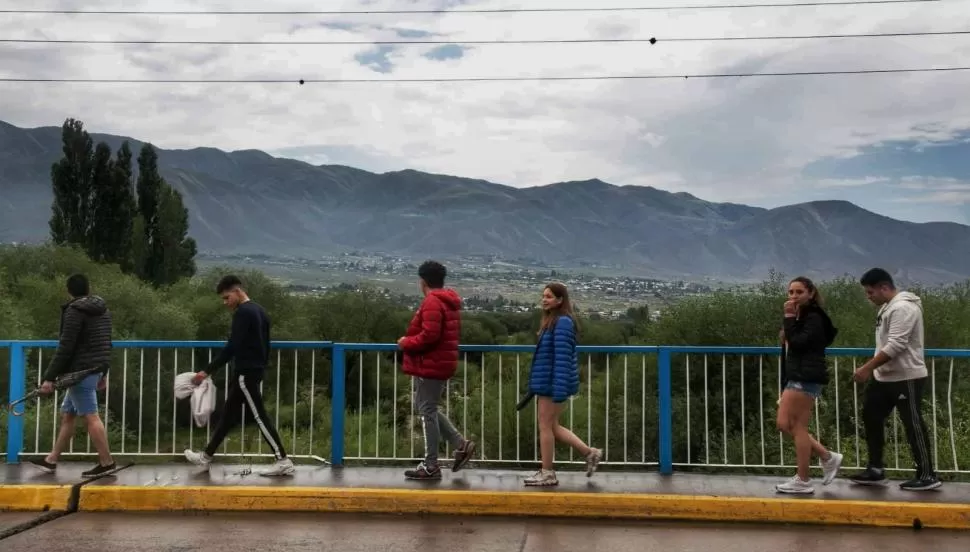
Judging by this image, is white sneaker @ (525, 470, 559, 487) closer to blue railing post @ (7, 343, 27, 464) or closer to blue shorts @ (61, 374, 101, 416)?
blue shorts @ (61, 374, 101, 416)

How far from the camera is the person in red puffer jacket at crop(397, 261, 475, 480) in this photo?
6652mm

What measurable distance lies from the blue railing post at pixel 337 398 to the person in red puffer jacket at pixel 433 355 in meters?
0.87

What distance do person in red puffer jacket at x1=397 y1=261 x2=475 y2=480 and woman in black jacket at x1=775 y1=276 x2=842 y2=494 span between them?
2510mm

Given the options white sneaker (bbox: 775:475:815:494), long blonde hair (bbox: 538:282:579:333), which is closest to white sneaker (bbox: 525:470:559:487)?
long blonde hair (bbox: 538:282:579:333)

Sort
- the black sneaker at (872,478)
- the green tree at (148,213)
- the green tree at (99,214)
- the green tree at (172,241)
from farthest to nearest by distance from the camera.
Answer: the green tree at (172,241), the green tree at (148,213), the green tree at (99,214), the black sneaker at (872,478)

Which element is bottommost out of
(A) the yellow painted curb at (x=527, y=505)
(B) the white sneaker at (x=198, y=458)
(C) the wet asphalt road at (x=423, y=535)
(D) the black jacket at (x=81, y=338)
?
(C) the wet asphalt road at (x=423, y=535)

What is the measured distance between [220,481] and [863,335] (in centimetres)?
4103

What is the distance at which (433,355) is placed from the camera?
6.74 metres

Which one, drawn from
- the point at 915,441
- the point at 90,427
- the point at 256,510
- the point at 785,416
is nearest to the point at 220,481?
the point at 256,510

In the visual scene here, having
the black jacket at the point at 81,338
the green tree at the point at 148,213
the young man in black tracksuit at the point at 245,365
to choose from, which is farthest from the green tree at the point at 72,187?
the young man in black tracksuit at the point at 245,365

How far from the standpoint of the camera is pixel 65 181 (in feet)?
261

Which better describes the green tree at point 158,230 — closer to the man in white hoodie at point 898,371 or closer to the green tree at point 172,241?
the green tree at point 172,241

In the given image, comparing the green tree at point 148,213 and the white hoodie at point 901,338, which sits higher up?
the green tree at point 148,213

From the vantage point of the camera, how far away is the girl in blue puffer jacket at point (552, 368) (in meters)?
6.59
